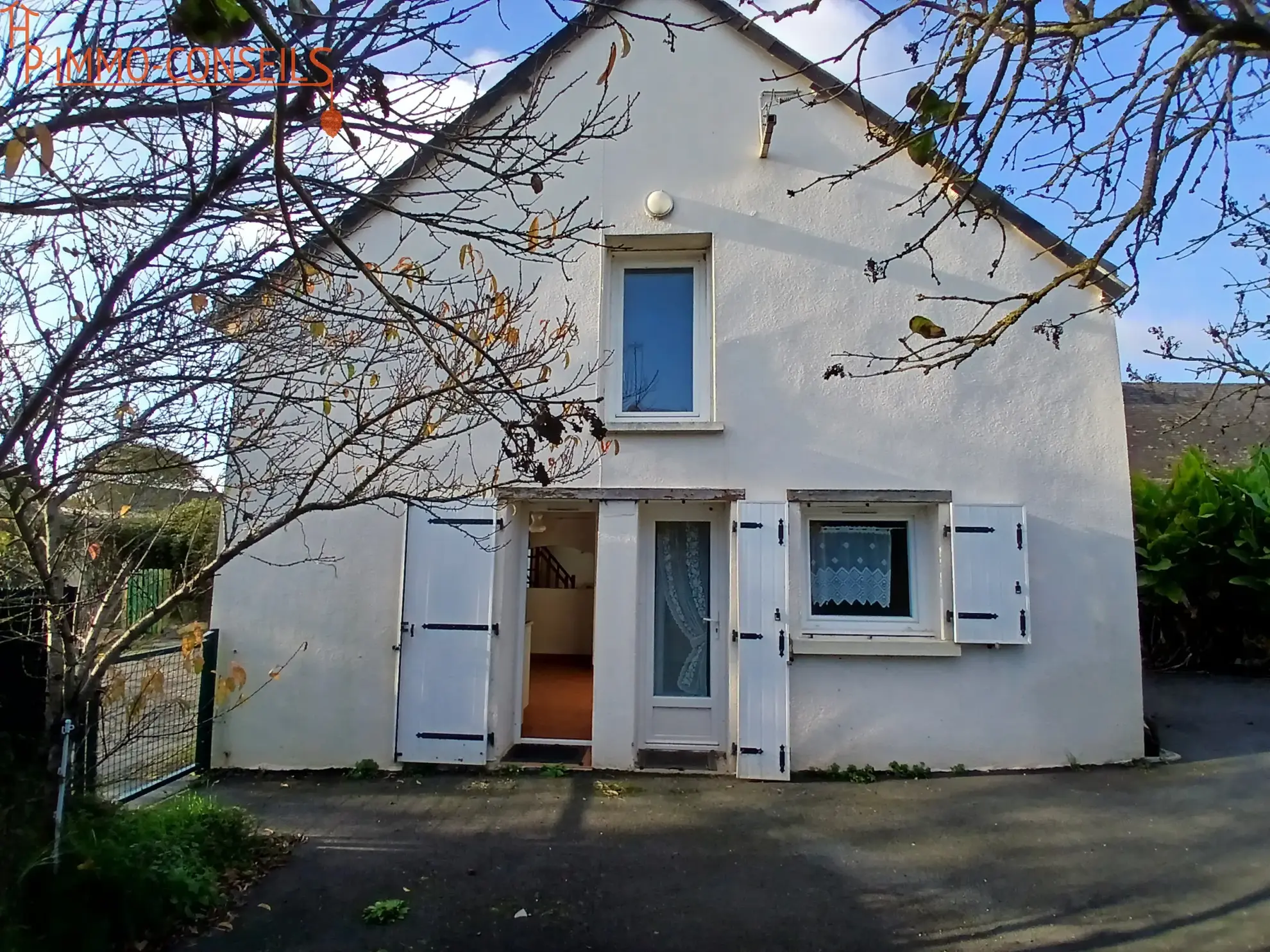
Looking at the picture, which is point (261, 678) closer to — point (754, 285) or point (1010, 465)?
point (754, 285)

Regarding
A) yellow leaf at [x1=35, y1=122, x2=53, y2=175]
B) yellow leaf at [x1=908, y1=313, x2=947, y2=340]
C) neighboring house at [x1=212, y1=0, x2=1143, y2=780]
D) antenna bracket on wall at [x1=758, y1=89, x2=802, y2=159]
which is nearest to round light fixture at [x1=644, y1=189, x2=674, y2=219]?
neighboring house at [x1=212, y1=0, x2=1143, y2=780]

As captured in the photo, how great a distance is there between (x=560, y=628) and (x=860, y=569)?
7729 mm

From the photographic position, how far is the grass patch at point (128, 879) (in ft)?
10.5

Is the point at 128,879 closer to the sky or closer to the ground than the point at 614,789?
closer to the sky

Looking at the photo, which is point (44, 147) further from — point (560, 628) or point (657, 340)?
point (560, 628)

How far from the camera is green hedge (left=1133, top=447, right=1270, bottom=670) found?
7.91 m

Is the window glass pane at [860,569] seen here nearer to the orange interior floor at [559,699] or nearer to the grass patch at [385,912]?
the orange interior floor at [559,699]

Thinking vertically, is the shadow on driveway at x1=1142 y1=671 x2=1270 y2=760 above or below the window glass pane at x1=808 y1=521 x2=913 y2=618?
below

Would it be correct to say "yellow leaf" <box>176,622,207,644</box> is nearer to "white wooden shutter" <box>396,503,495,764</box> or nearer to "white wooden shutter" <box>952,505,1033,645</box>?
"white wooden shutter" <box>396,503,495,764</box>

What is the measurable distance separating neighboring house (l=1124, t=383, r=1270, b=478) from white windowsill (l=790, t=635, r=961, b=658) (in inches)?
286

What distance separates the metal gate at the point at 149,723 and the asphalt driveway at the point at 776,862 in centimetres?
49

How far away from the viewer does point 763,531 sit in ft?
20.2

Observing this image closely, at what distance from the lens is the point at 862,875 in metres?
4.28

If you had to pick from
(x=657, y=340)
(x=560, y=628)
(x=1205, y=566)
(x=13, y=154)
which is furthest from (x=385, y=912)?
(x=560, y=628)
